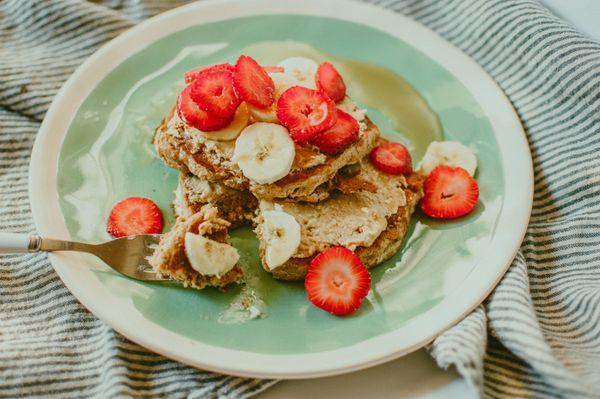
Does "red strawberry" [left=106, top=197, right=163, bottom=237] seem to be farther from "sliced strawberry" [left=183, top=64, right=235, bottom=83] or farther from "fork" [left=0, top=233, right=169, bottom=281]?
"sliced strawberry" [left=183, top=64, right=235, bottom=83]

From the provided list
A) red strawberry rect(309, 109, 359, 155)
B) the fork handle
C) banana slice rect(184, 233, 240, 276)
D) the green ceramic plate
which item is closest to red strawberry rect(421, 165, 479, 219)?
the green ceramic plate

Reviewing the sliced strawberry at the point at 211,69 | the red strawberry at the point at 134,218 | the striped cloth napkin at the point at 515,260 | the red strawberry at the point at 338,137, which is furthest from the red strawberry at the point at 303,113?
the striped cloth napkin at the point at 515,260

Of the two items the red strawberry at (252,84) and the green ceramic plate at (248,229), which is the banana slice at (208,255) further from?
the red strawberry at (252,84)

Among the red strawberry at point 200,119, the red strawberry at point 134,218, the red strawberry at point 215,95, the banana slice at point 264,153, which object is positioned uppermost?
the red strawberry at point 215,95

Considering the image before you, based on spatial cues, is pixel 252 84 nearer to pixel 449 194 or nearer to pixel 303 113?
pixel 303 113

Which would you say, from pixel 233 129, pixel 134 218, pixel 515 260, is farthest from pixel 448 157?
pixel 134 218

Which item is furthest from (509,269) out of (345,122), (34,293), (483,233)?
(34,293)
